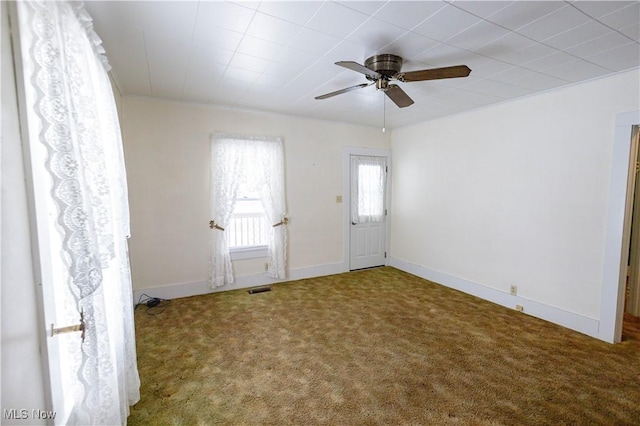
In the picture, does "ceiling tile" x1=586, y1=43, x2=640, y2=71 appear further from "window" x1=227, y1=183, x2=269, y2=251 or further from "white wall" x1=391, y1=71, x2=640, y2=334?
"window" x1=227, y1=183, x2=269, y2=251

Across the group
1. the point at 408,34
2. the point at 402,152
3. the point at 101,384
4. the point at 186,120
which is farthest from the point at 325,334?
the point at 402,152

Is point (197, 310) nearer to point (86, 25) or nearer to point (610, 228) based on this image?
point (86, 25)

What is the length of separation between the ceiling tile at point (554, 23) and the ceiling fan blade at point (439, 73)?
0.45 meters

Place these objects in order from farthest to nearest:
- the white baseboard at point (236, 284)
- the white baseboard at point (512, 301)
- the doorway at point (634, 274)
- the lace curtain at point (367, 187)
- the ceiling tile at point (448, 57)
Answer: the lace curtain at point (367, 187)
the white baseboard at point (236, 284)
the doorway at point (634, 274)
the white baseboard at point (512, 301)
the ceiling tile at point (448, 57)

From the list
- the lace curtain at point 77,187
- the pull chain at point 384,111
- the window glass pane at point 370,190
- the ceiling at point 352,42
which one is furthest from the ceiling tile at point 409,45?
the window glass pane at point 370,190

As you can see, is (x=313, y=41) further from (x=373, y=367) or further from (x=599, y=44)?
(x=373, y=367)

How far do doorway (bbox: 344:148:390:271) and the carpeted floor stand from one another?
155 cm

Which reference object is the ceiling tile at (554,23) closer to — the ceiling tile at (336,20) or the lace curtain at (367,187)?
the ceiling tile at (336,20)

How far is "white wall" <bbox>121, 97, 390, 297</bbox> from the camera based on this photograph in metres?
3.52

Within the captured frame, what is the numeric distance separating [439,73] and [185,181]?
321cm

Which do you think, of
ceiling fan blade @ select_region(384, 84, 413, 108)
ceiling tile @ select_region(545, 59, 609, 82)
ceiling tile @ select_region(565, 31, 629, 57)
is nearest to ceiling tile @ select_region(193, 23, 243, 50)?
ceiling fan blade @ select_region(384, 84, 413, 108)

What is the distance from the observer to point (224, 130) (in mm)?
3914

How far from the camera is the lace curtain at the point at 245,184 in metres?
3.87

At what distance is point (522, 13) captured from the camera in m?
1.75
